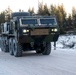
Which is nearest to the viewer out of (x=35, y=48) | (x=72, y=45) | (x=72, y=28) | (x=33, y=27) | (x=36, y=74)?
(x=36, y=74)

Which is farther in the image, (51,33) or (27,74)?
(51,33)

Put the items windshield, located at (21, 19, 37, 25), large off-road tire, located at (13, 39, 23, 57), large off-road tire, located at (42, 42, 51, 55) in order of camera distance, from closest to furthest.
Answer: windshield, located at (21, 19, 37, 25) → large off-road tire, located at (13, 39, 23, 57) → large off-road tire, located at (42, 42, 51, 55)

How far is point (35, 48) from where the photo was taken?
2147 cm

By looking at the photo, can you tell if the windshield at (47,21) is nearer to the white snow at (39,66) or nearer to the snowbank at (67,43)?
the white snow at (39,66)

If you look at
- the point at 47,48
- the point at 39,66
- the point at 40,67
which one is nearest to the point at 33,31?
the point at 47,48

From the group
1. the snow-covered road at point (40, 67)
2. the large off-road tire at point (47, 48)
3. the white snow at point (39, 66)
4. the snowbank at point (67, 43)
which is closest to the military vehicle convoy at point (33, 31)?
the large off-road tire at point (47, 48)

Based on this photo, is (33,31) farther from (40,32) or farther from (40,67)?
(40,67)

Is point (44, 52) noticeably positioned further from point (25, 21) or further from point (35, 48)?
point (25, 21)

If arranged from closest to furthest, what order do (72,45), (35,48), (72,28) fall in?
(35,48) < (72,45) < (72,28)

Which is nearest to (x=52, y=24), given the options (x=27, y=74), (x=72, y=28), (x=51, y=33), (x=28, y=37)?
(x=51, y=33)

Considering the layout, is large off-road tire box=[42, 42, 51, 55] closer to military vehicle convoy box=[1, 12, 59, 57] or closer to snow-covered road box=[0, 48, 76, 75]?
military vehicle convoy box=[1, 12, 59, 57]

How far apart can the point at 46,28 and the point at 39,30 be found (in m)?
0.47

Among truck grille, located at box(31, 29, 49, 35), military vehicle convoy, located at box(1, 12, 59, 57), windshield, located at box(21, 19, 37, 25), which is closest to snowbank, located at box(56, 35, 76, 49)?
military vehicle convoy, located at box(1, 12, 59, 57)

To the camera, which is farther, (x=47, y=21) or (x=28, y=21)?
(x=47, y=21)
